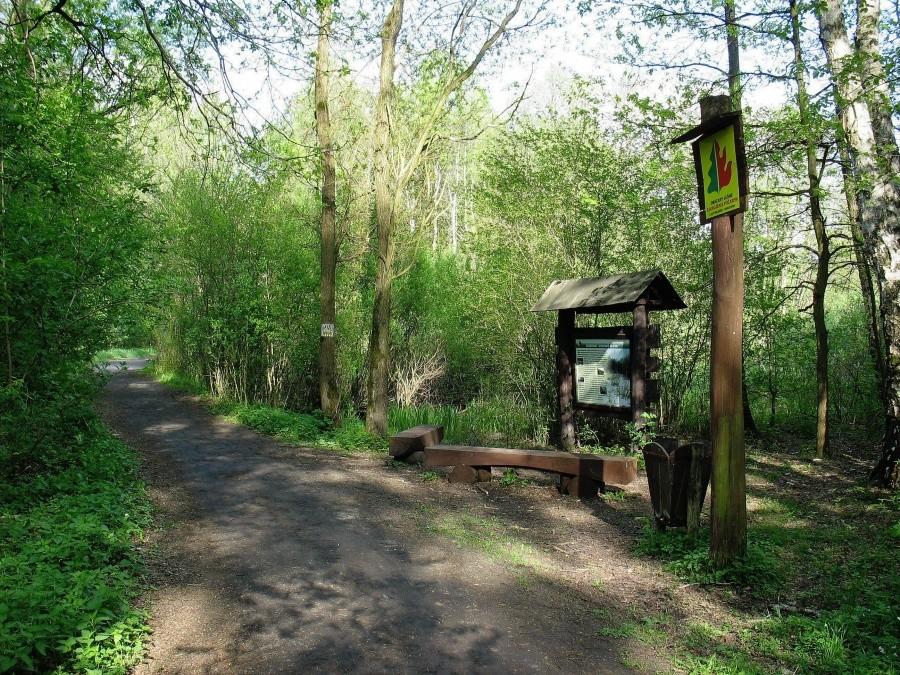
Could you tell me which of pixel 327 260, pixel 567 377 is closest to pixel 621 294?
pixel 567 377

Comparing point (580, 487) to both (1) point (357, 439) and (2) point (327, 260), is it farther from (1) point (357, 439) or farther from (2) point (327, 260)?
(2) point (327, 260)

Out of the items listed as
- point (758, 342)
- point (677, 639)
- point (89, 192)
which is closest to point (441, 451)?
point (677, 639)

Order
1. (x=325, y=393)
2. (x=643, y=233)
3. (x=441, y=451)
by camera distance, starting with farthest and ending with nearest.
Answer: (x=325, y=393), (x=643, y=233), (x=441, y=451)

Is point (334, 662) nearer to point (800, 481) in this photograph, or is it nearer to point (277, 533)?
point (277, 533)

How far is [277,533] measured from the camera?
524 centimetres

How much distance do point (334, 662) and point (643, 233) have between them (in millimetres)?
8926

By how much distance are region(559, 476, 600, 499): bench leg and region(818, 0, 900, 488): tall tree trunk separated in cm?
324

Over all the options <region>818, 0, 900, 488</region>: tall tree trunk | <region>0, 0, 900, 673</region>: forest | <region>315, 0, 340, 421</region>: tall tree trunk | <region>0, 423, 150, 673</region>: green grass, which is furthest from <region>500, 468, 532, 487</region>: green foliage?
<region>315, 0, 340, 421</region>: tall tree trunk

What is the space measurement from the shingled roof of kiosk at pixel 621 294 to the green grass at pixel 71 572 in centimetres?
597

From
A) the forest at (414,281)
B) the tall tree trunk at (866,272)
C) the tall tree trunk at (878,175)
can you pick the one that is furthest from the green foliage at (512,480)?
the tall tree trunk at (866,272)

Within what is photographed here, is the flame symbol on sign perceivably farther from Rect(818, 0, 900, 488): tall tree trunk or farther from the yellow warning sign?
Rect(818, 0, 900, 488): tall tree trunk

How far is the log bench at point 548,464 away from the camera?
7.00m

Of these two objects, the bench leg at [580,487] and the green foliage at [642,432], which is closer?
the green foliage at [642,432]

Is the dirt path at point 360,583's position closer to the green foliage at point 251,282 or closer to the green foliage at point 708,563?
the green foliage at point 708,563
